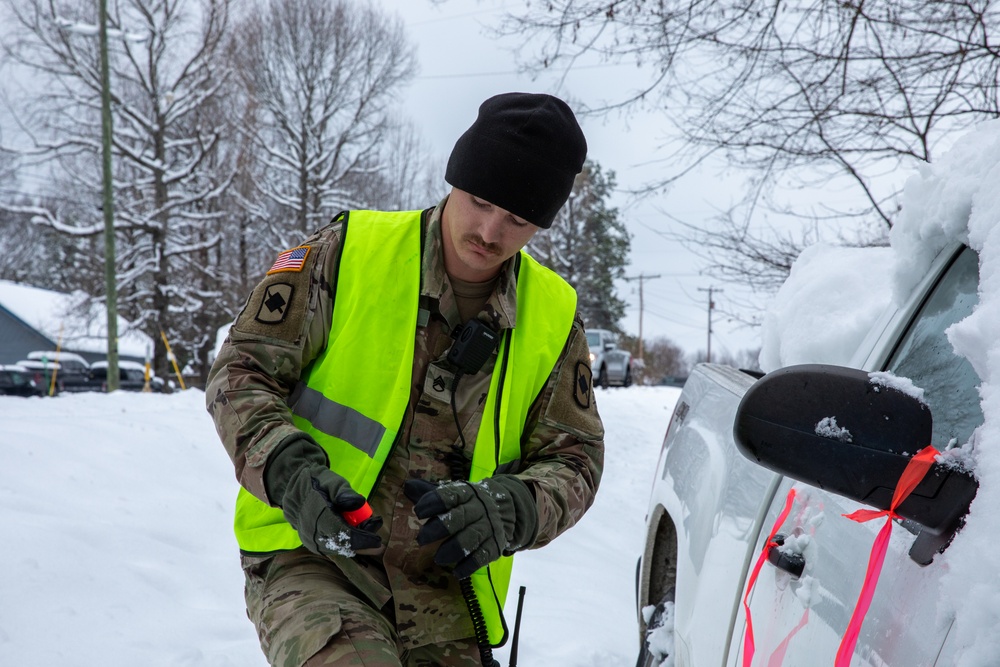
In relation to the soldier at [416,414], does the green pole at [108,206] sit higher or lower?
lower

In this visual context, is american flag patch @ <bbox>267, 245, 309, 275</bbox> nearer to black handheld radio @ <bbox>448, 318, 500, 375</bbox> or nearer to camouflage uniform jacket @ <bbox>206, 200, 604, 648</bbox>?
camouflage uniform jacket @ <bbox>206, 200, 604, 648</bbox>

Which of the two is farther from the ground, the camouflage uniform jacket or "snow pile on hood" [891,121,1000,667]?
"snow pile on hood" [891,121,1000,667]

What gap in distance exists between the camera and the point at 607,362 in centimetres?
2345

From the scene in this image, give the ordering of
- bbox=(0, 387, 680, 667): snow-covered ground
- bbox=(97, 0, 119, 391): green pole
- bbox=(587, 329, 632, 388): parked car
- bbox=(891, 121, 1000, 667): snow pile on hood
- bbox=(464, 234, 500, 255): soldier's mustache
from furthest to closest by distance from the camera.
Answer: bbox=(587, 329, 632, 388): parked car < bbox=(97, 0, 119, 391): green pole < bbox=(0, 387, 680, 667): snow-covered ground < bbox=(464, 234, 500, 255): soldier's mustache < bbox=(891, 121, 1000, 667): snow pile on hood

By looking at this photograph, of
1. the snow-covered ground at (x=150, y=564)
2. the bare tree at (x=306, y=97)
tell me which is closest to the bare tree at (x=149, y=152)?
the bare tree at (x=306, y=97)

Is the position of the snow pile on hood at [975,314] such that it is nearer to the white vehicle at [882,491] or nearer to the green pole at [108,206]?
the white vehicle at [882,491]

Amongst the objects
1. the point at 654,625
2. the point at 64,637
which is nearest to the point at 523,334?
the point at 654,625

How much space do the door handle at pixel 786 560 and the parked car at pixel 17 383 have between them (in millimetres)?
20083

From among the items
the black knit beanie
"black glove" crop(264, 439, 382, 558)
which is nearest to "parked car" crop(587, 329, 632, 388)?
the black knit beanie

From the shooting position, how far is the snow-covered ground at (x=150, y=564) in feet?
10.3

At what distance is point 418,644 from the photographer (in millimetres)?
1936

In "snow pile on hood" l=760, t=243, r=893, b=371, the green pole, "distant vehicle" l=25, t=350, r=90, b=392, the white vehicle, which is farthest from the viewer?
"distant vehicle" l=25, t=350, r=90, b=392

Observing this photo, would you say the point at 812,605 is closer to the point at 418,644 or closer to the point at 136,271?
the point at 418,644

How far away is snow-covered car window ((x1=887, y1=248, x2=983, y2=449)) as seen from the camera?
1288mm
